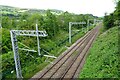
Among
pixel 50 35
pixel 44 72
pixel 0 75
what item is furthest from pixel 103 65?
pixel 50 35

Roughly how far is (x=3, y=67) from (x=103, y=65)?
11.3 metres

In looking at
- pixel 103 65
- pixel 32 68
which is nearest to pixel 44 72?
pixel 32 68

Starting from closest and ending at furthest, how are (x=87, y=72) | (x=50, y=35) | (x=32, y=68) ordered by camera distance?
(x=87, y=72)
(x=32, y=68)
(x=50, y=35)

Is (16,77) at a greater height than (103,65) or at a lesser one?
lesser

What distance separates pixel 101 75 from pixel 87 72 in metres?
3.50

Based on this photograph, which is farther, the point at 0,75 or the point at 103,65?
the point at 0,75

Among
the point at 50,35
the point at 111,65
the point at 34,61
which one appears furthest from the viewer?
the point at 50,35

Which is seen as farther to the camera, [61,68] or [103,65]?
[61,68]

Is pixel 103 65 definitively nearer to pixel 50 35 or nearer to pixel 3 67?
pixel 3 67

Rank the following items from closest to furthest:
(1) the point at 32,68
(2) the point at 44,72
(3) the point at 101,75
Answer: (3) the point at 101,75 < (2) the point at 44,72 < (1) the point at 32,68

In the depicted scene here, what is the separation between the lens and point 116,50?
22.5 metres

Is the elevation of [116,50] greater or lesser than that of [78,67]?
greater

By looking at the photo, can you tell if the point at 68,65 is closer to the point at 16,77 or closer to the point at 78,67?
the point at 78,67

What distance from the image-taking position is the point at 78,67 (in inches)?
985
